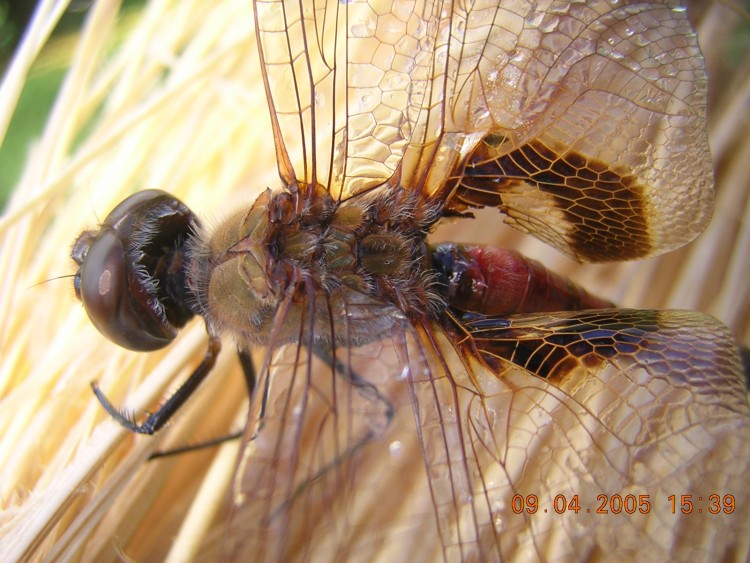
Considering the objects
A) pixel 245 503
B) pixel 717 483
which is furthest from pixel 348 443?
pixel 717 483

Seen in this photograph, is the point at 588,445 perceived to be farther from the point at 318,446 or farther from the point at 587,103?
the point at 587,103

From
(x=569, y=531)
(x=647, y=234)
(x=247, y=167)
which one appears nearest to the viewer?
(x=569, y=531)

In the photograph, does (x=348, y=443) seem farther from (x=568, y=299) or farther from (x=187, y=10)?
(x=187, y=10)

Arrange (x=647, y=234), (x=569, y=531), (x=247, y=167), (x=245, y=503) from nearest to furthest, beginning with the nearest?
1. (x=245, y=503)
2. (x=569, y=531)
3. (x=647, y=234)
4. (x=247, y=167)

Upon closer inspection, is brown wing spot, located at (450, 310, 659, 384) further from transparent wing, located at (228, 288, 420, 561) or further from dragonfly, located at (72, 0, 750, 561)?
transparent wing, located at (228, 288, 420, 561)

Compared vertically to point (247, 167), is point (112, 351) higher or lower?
lower

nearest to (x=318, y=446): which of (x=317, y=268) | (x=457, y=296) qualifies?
(x=317, y=268)
